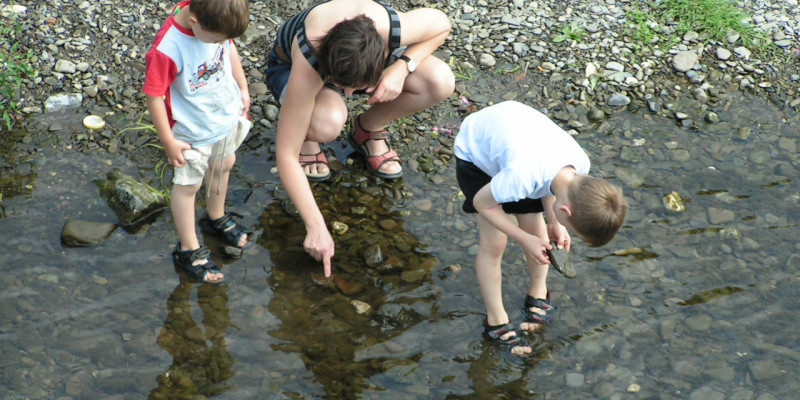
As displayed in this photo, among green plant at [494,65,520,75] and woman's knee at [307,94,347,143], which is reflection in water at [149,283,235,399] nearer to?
woman's knee at [307,94,347,143]

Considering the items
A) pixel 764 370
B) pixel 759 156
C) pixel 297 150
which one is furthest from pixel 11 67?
pixel 759 156

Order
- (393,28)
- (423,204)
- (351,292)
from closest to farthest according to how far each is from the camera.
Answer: (393,28)
(351,292)
(423,204)

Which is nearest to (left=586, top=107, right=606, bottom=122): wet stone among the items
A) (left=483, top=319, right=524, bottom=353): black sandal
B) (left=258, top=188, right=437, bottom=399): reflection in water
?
(left=258, top=188, right=437, bottom=399): reflection in water

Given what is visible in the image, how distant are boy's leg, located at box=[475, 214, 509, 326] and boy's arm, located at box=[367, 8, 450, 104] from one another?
0.78m

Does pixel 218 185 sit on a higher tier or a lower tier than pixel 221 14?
lower

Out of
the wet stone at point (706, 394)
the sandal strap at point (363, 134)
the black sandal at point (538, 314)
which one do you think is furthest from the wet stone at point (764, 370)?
the sandal strap at point (363, 134)

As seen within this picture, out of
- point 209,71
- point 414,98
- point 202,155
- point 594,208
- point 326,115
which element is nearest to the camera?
point 594,208

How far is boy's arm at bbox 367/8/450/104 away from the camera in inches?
139

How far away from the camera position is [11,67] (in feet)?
14.2

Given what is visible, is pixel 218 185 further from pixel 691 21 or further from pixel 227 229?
Answer: pixel 691 21

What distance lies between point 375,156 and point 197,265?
1.21 metres

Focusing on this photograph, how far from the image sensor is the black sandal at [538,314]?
136 inches

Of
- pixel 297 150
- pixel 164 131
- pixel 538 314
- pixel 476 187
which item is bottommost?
pixel 538 314

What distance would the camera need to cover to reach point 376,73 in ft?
9.75
